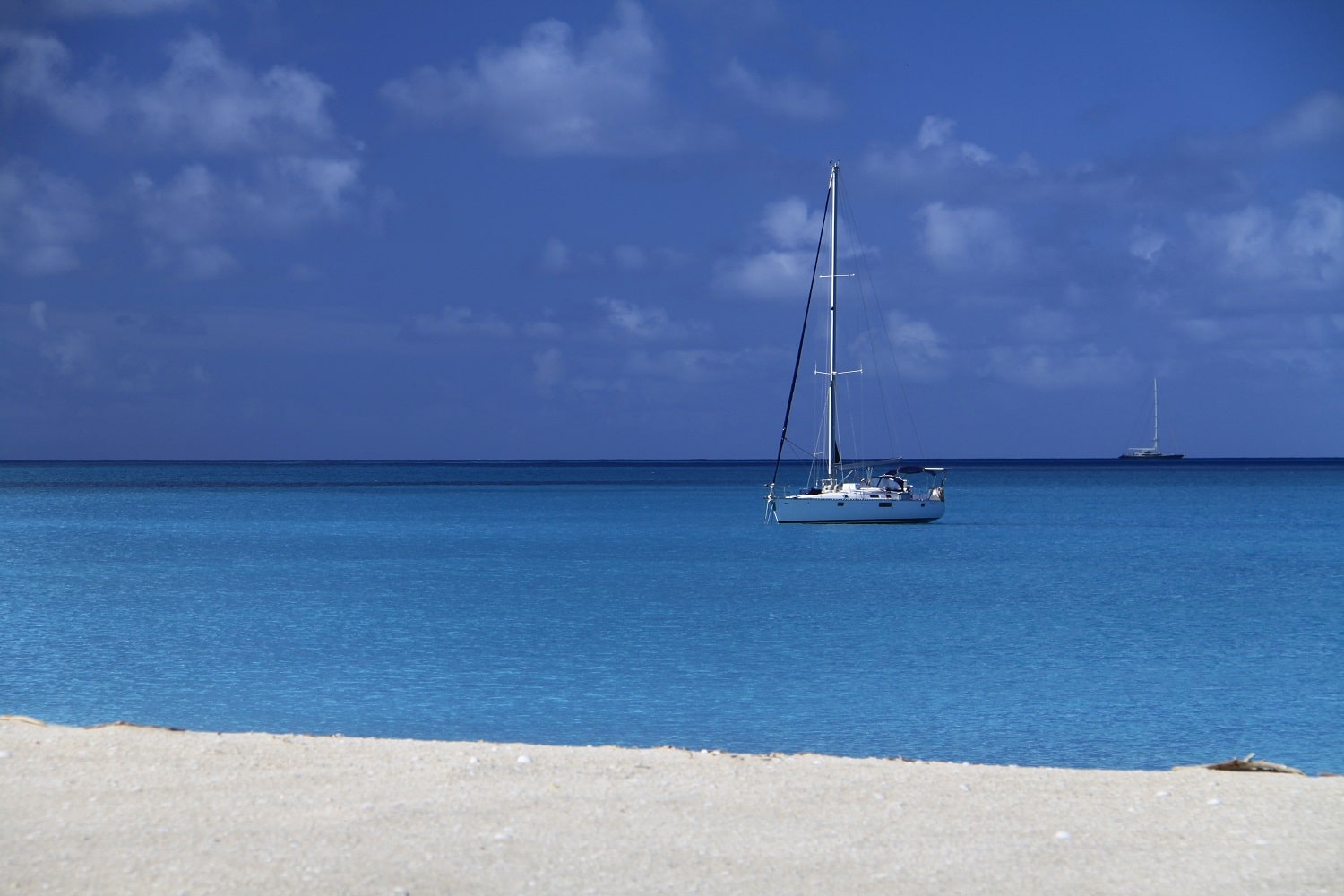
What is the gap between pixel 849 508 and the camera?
179 feet

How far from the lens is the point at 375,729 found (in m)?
17.0

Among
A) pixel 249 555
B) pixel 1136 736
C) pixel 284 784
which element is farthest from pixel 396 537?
pixel 284 784

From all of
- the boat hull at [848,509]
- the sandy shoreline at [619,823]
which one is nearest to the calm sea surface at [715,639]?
the boat hull at [848,509]

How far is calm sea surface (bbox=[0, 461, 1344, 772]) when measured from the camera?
17.4 m

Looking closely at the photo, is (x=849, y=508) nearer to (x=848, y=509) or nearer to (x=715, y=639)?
(x=848, y=509)

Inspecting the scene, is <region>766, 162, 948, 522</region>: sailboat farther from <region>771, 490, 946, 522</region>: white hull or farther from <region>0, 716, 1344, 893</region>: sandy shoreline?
<region>0, 716, 1344, 893</region>: sandy shoreline

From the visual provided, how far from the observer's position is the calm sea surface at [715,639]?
57.2 ft

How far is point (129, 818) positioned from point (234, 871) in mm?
1546

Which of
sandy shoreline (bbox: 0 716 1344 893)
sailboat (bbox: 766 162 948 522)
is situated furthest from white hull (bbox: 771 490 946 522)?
sandy shoreline (bbox: 0 716 1344 893)

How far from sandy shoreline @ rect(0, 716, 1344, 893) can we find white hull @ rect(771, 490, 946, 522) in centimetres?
4342

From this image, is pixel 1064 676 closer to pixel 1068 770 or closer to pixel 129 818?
pixel 1068 770

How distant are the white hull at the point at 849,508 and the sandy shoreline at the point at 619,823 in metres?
43.4

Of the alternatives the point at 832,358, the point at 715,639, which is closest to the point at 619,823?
the point at 715,639

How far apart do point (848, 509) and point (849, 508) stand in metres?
0.06
